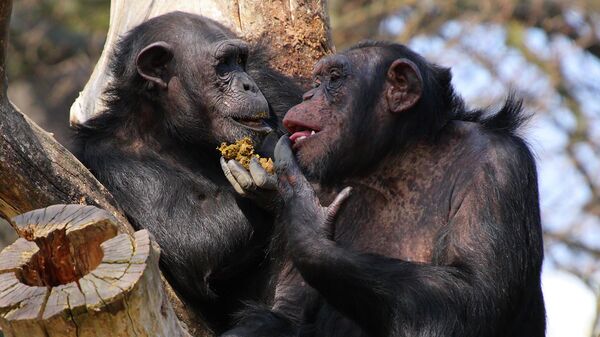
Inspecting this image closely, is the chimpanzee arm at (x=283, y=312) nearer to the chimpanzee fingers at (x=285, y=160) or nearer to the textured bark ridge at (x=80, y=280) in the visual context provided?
the chimpanzee fingers at (x=285, y=160)

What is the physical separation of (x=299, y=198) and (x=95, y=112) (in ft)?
→ 7.81

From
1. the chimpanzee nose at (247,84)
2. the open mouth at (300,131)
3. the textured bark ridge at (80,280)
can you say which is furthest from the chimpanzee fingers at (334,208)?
the chimpanzee nose at (247,84)

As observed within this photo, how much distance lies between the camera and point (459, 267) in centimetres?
505

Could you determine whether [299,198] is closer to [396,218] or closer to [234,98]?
[396,218]

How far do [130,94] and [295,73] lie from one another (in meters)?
1.13

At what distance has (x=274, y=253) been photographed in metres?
5.94

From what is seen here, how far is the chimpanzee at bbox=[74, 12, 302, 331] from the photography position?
20.1 feet

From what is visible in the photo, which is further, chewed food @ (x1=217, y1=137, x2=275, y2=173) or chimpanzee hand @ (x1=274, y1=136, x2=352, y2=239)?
chewed food @ (x1=217, y1=137, x2=275, y2=173)

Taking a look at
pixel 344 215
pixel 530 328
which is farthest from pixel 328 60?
pixel 530 328

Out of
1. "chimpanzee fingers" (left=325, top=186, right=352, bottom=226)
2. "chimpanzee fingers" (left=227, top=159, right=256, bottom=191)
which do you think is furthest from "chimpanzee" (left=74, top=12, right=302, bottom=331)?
"chimpanzee fingers" (left=325, top=186, right=352, bottom=226)

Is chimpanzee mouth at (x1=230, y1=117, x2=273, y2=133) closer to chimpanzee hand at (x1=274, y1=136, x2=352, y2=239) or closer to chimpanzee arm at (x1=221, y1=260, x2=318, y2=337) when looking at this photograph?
chimpanzee hand at (x1=274, y1=136, x2=352, y2=239)

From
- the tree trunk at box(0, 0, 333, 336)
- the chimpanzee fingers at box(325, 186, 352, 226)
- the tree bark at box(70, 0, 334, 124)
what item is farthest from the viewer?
the tree bark at box(70, 0, 334, 124)

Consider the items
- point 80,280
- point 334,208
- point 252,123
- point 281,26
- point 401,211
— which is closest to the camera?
point 80,280

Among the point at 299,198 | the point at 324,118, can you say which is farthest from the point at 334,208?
the point at 324,118
